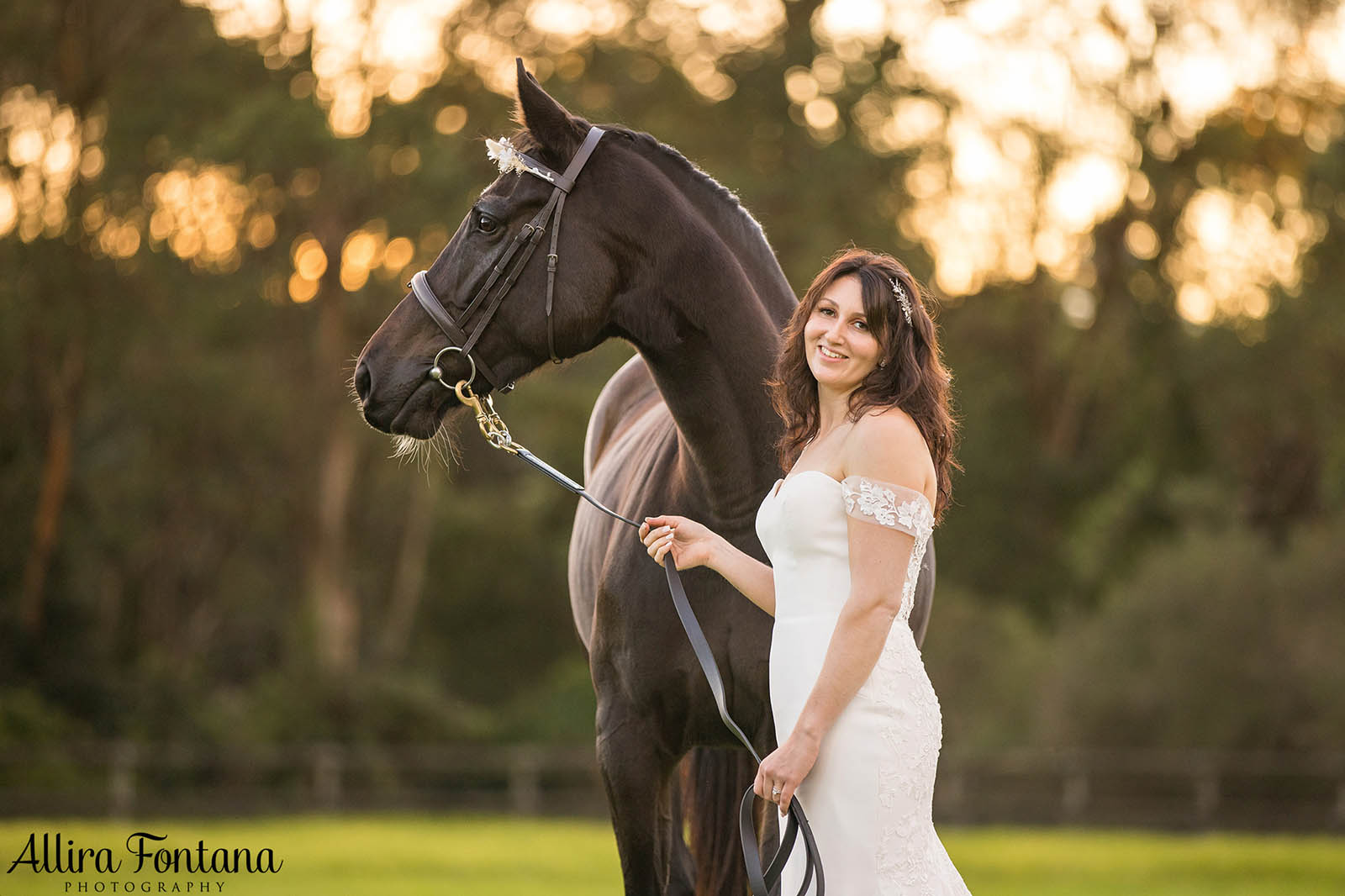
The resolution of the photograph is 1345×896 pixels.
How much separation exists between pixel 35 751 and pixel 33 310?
6428mm

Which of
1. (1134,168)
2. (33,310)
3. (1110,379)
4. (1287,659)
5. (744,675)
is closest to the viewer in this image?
(744,675)

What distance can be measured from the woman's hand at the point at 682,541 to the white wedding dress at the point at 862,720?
13.0 inches

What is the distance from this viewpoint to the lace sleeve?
3.00 meters

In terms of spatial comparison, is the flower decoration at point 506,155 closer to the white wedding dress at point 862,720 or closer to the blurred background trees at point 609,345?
the white wedding dress at point 862,720

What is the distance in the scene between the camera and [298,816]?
1883 centimetres

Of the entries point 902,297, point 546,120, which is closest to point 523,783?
point 546,120

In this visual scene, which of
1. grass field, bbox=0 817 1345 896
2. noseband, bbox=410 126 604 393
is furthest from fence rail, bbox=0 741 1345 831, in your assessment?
noseband, bbox=410 126 604 393

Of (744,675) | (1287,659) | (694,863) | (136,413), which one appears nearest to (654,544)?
(744,675)

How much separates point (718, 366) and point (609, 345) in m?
17.3

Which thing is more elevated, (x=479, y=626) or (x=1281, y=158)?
(x=1281, y=158)

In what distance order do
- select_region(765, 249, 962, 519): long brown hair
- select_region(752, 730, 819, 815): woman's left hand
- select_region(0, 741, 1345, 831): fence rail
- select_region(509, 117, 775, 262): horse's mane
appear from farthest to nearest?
select_region(0, 741, 1345, 831): fence rail < select_region(509, 117, 775, 262): horse's mane < select_region(765, 249, 962, 519): long brown hair < select_region(752, 730, 819, 815): woman's left hand

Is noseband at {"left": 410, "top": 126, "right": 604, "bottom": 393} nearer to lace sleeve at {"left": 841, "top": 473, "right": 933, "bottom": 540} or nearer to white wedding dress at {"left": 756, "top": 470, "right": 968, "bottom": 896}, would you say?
white wedding dress at {"left": 756, "top": 470, "right": 968, "bottom": 896}

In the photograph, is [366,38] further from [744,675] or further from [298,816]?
[744,675]

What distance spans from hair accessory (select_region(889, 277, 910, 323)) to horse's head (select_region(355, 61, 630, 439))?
94cm
